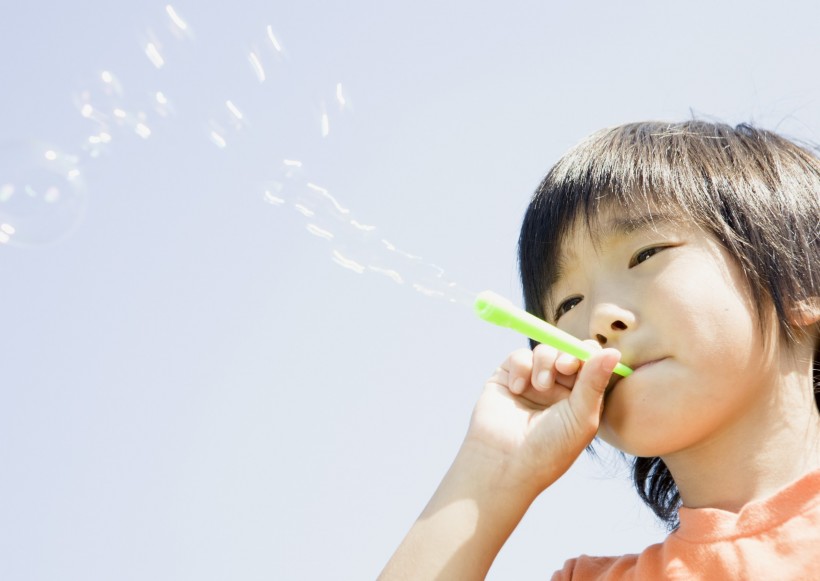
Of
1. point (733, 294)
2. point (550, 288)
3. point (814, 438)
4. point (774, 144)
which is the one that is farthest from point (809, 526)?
point (774, 144)

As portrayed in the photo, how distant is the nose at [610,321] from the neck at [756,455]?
0.76ft

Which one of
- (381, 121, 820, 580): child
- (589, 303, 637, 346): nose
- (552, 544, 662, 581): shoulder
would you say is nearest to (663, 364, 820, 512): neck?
(381, 121, 820, 580): child

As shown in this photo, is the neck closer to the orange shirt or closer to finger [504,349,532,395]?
the orange shirt

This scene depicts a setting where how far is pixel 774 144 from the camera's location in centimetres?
172

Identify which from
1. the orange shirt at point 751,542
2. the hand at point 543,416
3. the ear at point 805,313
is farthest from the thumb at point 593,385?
the ear at point 805,313

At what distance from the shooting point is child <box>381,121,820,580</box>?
52.6 inches

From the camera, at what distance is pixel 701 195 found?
1.52 m

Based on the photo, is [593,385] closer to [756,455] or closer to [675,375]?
[675,375]

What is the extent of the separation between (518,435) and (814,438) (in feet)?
1.59

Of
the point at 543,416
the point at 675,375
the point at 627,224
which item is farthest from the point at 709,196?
the point at 543,416

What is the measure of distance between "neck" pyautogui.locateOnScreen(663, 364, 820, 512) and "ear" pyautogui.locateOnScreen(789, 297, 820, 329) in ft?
0.30

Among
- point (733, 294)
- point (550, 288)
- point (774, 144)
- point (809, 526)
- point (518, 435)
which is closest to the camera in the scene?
point (809, 526)

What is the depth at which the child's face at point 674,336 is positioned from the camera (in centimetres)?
134

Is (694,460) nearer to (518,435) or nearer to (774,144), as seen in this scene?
(518,435)
